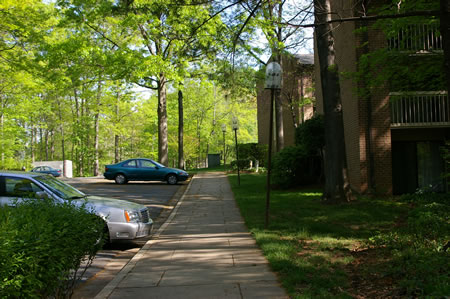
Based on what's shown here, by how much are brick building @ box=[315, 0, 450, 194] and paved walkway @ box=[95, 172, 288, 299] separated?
6.82m

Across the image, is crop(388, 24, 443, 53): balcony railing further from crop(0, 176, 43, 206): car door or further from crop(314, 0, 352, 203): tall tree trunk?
crop(0, 176, 43, 206): car door

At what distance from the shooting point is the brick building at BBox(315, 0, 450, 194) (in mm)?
15102

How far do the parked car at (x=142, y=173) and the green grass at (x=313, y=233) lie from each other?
24.5 feet

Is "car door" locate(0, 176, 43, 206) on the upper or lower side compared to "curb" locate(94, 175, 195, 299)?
upper

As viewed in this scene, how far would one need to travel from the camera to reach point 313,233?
8.46 m

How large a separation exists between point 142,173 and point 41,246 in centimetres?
1858

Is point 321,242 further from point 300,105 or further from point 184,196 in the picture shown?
point 300,105

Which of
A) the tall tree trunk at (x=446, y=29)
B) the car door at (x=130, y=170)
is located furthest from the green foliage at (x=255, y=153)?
the tall tree trunk at (x=446, y=29)

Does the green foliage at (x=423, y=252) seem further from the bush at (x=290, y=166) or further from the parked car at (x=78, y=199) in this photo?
the bush at (x=290, y=166)

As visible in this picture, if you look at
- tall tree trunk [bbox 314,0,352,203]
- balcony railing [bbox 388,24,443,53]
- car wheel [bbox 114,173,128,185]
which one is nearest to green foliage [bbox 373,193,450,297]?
tall tree trunk [bbox 314,0,352,203]

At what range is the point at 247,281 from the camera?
5.41 metres

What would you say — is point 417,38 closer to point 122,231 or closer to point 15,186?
point 122,231

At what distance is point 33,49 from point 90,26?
3682 millimetres

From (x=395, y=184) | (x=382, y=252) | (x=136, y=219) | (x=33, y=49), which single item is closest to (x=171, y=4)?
(x=136, y=219)
